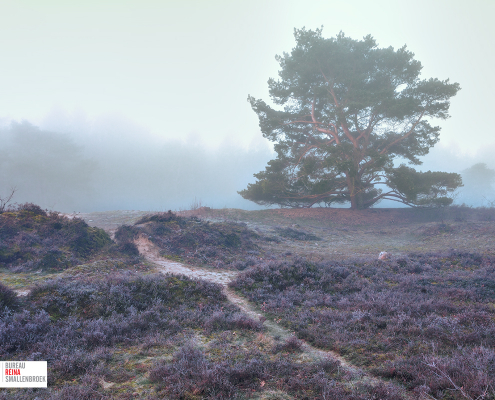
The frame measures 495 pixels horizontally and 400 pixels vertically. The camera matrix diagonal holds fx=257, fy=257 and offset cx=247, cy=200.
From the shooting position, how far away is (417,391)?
322cm

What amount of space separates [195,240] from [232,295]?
702 cm

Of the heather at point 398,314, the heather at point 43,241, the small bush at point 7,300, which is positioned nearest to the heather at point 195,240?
the heather at point 43,241

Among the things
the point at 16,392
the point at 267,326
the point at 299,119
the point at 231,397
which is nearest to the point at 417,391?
the point at 231,397

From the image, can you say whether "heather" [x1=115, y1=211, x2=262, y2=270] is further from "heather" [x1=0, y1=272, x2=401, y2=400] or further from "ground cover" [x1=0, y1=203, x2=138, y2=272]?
"heather" [x1=0, y1=272, x2=401, y2=400]

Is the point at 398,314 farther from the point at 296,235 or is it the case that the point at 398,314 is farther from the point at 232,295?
the point at 296,235

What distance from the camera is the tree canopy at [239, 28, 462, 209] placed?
27.1 m

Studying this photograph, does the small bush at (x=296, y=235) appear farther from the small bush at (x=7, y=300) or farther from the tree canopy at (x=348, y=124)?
the small bush at (x=7, y=300)

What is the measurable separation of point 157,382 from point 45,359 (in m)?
1.89

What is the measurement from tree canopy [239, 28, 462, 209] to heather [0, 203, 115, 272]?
2022 cm

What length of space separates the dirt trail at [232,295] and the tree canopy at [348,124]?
18.7 meters

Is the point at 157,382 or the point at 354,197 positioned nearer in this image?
the point at 157,382

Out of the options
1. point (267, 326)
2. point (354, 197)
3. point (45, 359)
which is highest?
point (354, 197)

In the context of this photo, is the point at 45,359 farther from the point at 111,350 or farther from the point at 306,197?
the point at 306,197

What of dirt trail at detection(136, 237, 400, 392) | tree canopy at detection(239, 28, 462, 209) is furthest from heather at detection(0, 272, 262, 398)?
tree canopy at detection(239, 28, 462, 209)
